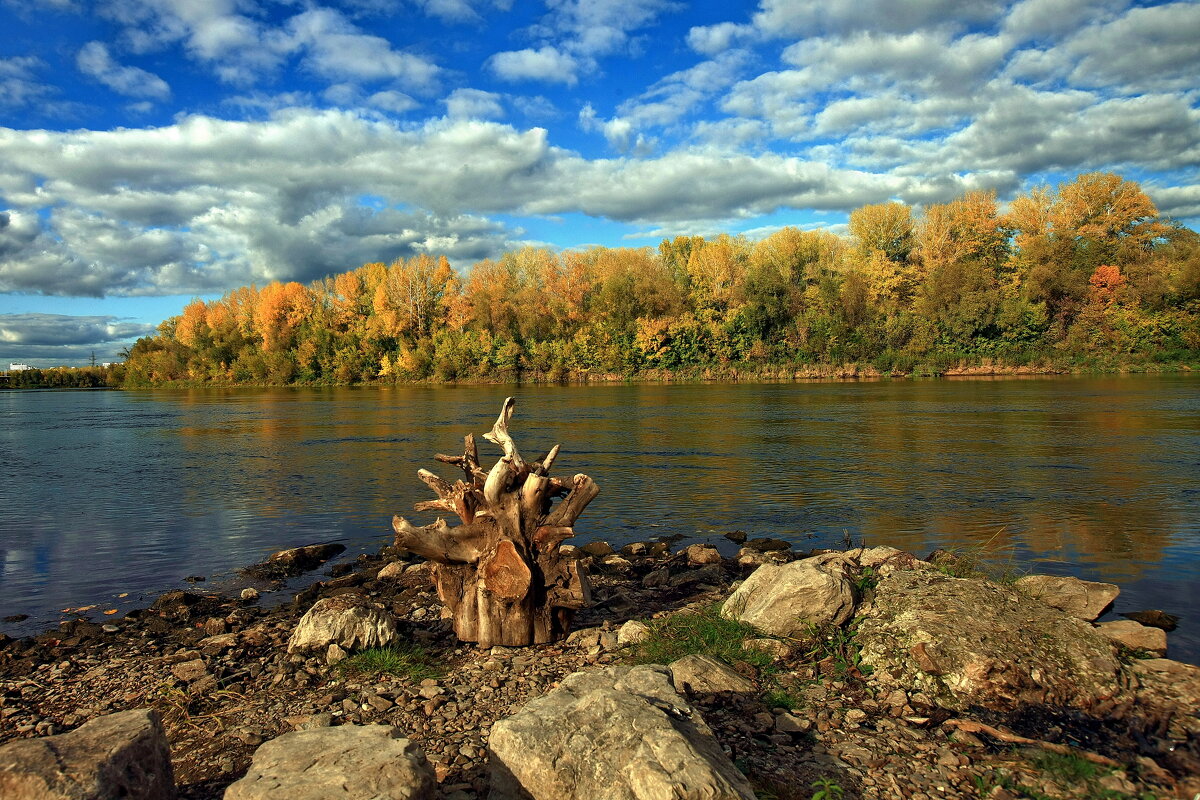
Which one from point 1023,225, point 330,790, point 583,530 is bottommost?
point 583,530

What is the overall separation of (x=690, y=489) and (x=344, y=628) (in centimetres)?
1121

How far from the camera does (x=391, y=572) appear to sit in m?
10.4

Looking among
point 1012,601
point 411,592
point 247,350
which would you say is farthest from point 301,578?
point 247,350

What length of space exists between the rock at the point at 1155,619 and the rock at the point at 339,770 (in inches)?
308

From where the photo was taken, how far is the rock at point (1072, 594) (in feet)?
25.8

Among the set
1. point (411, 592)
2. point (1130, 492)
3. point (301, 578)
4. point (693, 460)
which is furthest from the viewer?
point (693, 460)

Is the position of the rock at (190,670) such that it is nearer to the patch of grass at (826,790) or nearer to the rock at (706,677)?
the rock at (706,677)

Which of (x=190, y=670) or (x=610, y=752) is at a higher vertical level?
(x=610, y=752)

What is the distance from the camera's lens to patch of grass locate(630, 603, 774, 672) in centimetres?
673

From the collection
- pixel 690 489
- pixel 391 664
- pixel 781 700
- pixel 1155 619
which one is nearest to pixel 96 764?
pixel 391 664

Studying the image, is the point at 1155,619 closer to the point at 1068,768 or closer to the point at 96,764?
the point at 1068,768

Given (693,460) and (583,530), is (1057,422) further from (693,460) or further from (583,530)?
(583,530)

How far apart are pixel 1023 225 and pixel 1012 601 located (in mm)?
81767

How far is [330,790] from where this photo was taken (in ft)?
12.7
